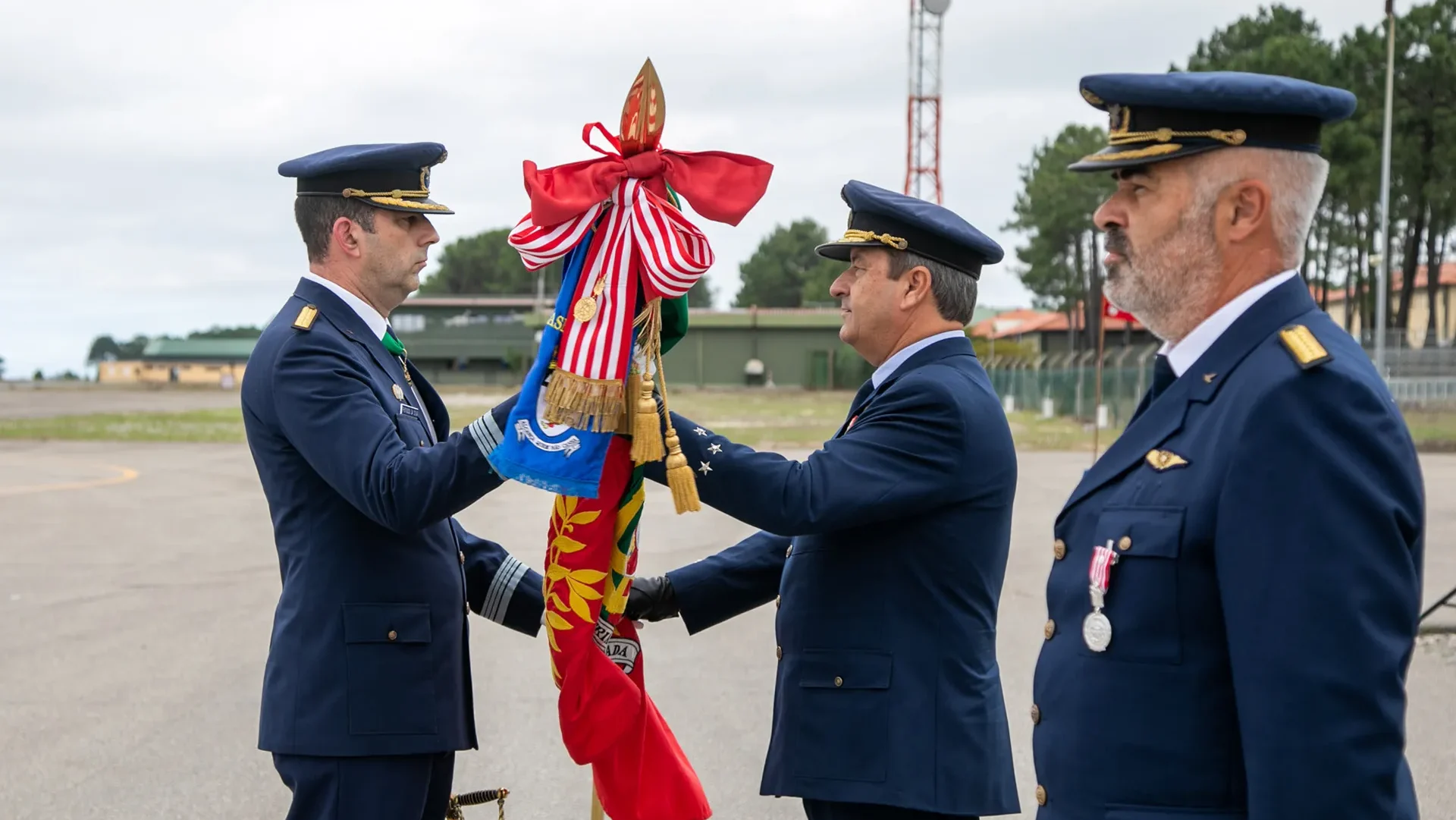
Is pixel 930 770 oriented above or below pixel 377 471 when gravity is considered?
below

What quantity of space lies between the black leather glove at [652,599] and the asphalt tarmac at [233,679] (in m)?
1.70

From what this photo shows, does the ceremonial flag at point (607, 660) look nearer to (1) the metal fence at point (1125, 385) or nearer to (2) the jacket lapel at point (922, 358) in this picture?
(2) the jacket lapel at point (922, 358)

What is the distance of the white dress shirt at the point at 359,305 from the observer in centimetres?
340

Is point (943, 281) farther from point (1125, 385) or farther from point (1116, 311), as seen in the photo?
point (1125, 385)

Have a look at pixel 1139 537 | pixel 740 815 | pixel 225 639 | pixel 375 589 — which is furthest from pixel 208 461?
pixel 1139 537

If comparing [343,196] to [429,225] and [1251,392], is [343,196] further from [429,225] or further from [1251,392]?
[1251,392]

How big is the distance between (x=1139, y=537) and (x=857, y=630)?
1.12 metres

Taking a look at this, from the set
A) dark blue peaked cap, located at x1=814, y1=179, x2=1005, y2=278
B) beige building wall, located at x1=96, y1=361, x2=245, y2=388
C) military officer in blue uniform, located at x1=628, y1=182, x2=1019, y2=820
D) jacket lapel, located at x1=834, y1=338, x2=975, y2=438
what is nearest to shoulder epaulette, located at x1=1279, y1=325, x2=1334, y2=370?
military officer in blue uniform, located at x1=628, y1=182, x2=1019, y2=820

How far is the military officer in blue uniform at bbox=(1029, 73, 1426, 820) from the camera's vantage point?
5.80 ft

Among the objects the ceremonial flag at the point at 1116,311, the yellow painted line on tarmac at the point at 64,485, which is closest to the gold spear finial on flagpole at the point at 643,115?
the ceremonial flag at the point at 1116,311

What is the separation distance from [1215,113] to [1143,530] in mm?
686

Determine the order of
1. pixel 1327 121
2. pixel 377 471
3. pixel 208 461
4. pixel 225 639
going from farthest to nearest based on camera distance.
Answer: pixel 208 461 < pixel 225 639 < pixel 377 471 < pixel 1327 121

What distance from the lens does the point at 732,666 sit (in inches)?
293

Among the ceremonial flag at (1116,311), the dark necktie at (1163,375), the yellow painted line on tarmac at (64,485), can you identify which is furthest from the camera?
the yellow painted line on tarmac at (64,485)
